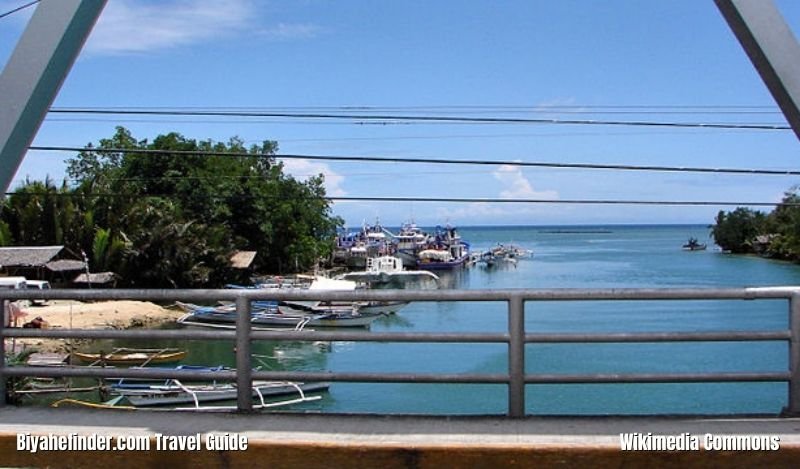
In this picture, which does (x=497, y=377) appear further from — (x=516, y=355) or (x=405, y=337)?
(x=405, y=337)

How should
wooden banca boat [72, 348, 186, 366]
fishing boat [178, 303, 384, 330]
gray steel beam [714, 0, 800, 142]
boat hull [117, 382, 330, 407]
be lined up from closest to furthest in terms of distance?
gray steel beam [714, 0, 800, 142] < boat hull [117, 382, 330, 407] < wooden banca boat [72, 348, 186, 366] < fishing boat [178, 303, 384, 330]

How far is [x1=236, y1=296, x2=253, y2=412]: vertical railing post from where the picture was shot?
18.9 feet

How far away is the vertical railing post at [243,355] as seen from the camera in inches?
227

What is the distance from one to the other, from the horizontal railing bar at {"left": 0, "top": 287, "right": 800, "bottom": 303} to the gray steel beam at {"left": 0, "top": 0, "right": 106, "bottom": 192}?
3.67 ft

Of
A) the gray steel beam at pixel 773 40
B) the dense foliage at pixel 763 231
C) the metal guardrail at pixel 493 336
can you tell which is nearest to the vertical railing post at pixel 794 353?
the metal guardrail at pixel 493 336

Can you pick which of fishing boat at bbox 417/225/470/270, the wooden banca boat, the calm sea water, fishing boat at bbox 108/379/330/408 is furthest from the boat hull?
fishing boat at bbox 417/225/470/270

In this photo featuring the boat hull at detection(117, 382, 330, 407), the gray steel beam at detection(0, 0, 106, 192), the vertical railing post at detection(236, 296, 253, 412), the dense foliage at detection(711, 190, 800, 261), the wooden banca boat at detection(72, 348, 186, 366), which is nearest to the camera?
the gray steel beam at detection(0, 0, 106, 192)

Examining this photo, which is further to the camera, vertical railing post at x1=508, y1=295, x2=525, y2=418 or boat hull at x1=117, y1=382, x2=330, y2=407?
boat hull at x1=117, y1=382, x2=330, y2=407

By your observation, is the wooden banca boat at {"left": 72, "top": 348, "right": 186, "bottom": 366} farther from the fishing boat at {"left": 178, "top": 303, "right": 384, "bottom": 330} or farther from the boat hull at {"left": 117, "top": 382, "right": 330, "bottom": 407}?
the fishing boat at {"left": 178, "top": 303, "right": 384, "bottom": 330}

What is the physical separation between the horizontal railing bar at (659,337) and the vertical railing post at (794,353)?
51mm

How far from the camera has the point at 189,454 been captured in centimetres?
503

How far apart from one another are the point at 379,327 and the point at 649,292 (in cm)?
5247

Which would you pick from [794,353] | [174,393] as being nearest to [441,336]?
[794,353]

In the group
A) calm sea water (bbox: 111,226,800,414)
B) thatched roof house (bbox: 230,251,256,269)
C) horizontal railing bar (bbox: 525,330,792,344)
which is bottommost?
calm sea water (bbox: 111,226,800,414)
